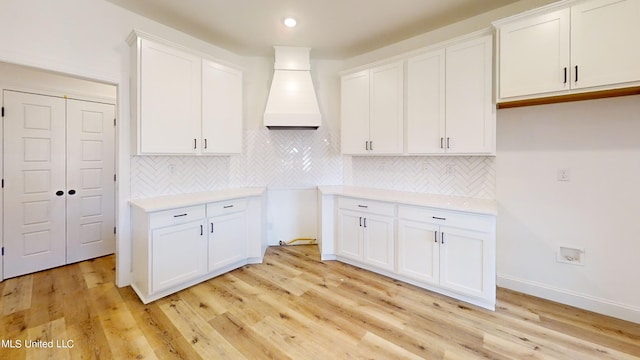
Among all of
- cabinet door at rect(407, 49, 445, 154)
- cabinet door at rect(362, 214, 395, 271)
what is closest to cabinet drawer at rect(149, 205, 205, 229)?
cabinet door at rect(362, 214, 395, 271)

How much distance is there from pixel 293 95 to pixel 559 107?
2.84 metres

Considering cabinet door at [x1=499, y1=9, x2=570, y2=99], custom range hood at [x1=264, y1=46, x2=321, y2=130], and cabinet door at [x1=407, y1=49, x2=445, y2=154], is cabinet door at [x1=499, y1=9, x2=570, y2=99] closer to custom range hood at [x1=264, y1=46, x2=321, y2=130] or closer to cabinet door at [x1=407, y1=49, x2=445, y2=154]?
cabinet door at [x1=407, y1=49, x2=445, y2=154]

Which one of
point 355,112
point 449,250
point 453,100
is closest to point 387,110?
point 355,112

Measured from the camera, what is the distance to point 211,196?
2861 millimetres

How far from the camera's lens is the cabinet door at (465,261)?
225 centimetres

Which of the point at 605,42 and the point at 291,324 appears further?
the point at 291,324

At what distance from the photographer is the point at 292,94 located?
11.3ft

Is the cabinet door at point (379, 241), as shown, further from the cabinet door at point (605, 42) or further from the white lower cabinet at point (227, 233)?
the cabinet door at point (605, 42)

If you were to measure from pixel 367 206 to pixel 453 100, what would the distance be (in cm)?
144

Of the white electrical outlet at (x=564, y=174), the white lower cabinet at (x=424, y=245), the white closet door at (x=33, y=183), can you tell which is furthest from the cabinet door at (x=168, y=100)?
the white electrical outlet at (x=564, y=174)

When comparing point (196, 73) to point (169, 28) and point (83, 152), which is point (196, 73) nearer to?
point (169, 28)

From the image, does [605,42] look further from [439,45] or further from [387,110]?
[387,110]

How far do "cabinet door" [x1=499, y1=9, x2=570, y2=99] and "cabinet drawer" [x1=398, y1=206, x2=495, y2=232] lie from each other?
3.67 ft

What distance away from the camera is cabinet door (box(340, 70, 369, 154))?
323 centimetres
